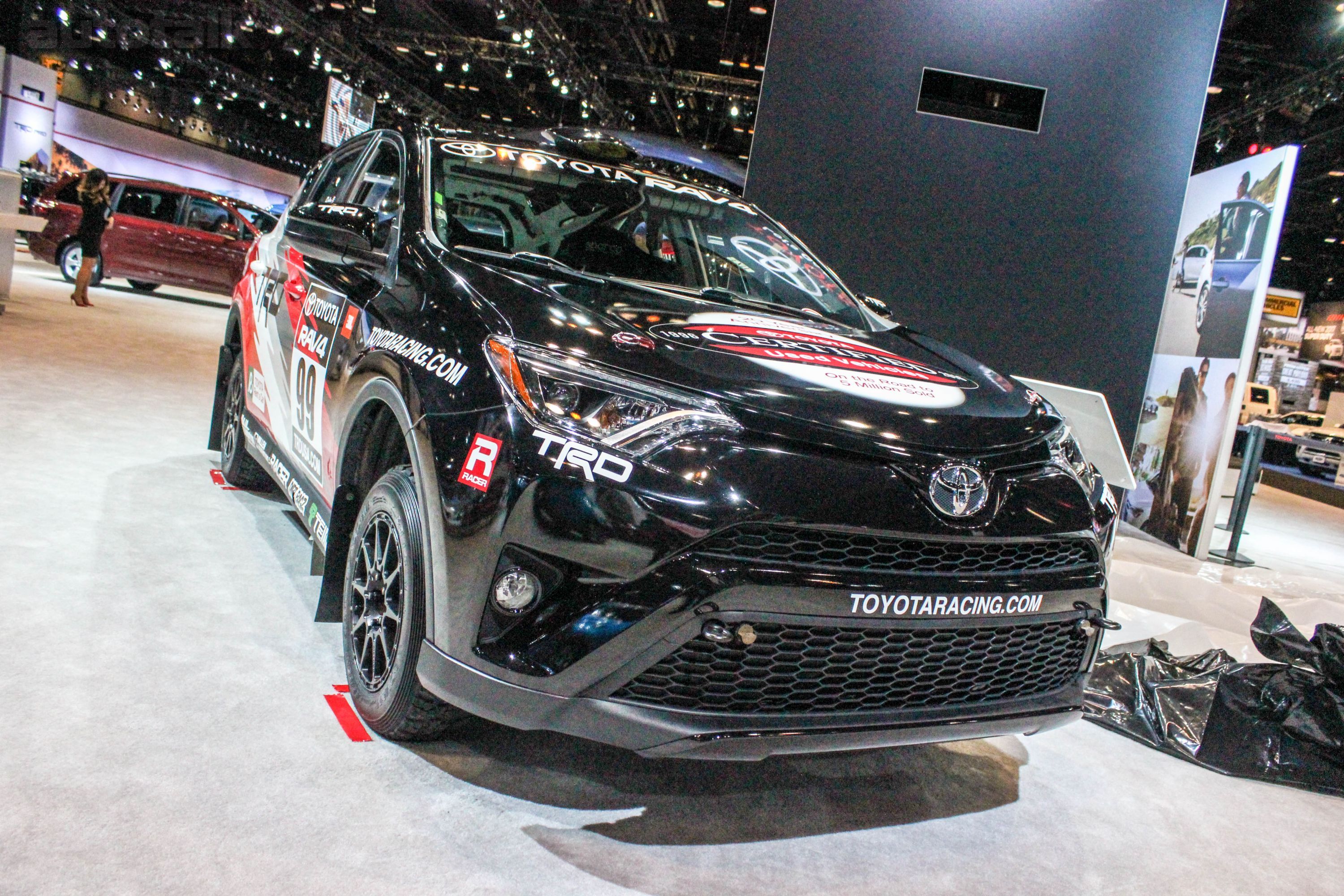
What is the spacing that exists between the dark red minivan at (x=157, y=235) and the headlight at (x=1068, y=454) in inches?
488

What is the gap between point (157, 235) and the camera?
42.0ft

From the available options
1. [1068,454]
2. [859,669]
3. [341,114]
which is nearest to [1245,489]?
[1068,454]

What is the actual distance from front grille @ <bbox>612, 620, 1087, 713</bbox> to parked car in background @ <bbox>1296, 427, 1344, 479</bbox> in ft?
41.2

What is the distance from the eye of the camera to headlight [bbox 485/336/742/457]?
1.75 meters

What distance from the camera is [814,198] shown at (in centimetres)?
588

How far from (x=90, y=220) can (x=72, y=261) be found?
8.94ft

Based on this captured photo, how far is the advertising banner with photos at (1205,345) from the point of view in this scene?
6008mm

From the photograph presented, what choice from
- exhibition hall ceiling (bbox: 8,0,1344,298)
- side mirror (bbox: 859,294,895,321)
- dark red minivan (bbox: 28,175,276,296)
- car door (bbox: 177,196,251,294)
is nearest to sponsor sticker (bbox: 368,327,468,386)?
side mirror (bbox: 859,294,895,321)

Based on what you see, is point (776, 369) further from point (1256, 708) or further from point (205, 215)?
point (205, 215)

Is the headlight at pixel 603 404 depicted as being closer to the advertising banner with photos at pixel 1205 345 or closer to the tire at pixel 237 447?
the tire at pixel 237 447

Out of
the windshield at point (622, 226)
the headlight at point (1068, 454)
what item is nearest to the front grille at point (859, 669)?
the headlight at point (1068, 454)

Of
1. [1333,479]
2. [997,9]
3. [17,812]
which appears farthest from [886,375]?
[1333,479]

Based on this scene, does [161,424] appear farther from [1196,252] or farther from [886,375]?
[1196,252]

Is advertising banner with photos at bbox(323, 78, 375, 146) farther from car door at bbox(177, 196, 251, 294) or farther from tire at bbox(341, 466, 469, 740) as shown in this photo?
tire at bbox(341, 466, 469, 740)
